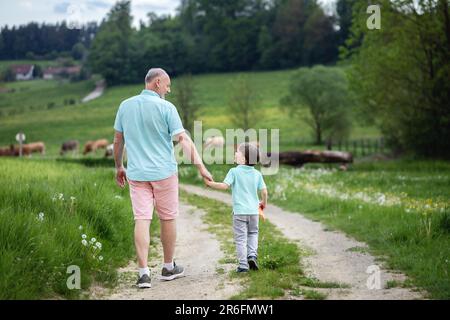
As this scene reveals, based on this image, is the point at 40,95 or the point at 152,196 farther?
the point at 40,95

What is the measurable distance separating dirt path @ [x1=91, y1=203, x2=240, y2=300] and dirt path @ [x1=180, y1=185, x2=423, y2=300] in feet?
4.39

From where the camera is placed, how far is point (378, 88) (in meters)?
32.1

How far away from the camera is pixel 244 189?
8.06m

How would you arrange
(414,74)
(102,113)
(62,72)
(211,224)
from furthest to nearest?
(62,72), (102,113), (414,74), (211,224)

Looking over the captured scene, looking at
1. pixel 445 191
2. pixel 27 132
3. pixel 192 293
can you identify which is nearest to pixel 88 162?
pixel 445 191

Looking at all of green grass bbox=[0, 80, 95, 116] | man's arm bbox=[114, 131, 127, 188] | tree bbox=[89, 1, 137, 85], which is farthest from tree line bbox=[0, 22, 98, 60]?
Answer: man's arm bbox=[114, 131, 127, 188]

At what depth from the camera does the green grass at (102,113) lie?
69438 mm

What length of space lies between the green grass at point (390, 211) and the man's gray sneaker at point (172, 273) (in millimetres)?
3176

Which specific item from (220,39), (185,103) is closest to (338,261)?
(185,103)

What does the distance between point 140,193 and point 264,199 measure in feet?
6.12

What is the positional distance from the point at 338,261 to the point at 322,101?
53841 millimetres

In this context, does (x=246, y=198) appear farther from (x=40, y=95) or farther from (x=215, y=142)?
(x=40, y=95)

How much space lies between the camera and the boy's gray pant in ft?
25.9

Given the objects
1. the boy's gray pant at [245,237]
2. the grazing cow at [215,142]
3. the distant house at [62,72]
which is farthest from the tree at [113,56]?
the boy's gray pant at [245,237]
